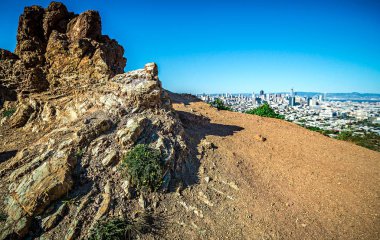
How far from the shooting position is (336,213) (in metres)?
7.02

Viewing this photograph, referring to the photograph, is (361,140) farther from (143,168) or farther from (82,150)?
(82,150)

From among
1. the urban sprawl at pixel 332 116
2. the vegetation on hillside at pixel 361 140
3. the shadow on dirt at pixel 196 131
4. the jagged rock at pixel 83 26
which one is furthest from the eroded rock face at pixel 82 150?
the urban sprawl at pixel 332 116

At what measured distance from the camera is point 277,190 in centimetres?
785

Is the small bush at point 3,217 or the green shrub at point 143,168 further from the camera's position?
the green shrub at point 143,168

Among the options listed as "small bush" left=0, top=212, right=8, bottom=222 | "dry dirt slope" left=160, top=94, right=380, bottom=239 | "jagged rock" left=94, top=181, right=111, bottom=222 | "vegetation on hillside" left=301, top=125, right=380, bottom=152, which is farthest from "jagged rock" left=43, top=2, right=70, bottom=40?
"vegetation on hillside" left=301, top=125, right=380, bottom=152

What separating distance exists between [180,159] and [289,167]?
4.91 metres

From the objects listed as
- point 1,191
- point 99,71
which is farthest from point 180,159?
point 99,71

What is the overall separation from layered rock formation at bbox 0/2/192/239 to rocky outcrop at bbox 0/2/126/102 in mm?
52

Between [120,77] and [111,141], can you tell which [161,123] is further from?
[120,77]

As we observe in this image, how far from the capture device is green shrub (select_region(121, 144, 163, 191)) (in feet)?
21.3

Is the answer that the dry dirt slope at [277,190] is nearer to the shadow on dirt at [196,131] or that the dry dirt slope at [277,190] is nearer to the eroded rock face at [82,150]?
the shadow on dirt at [196,131]

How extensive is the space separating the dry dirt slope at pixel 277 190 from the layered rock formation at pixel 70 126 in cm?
124

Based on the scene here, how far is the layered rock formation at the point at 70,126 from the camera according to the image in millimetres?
5426

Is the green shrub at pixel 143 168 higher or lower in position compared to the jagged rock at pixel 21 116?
lower
